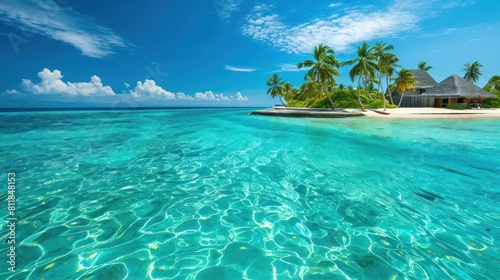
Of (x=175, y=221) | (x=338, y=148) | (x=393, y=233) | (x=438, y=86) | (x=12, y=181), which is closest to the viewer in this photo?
(x=393, y=233)

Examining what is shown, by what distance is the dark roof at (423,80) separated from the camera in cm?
4028

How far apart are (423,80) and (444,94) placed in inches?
325

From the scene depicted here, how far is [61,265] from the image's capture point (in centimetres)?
269

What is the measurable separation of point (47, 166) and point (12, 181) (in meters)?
1.76

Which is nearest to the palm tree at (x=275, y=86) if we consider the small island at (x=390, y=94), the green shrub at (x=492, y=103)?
the small island at (x=390, y=94)

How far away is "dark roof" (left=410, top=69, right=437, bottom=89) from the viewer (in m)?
40.3

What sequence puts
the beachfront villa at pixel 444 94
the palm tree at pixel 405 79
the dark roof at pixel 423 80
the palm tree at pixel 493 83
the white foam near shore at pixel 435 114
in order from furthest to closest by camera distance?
the palm tree at pixel 493 83
the dark roof at pixel 423 80
the beachfront villa at pixel 444 94
the palm tree at pixel 405 79
the white foam near shore at pixel 435 114

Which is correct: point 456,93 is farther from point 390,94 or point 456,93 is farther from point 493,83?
point 493,83

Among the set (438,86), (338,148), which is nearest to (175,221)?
(338,148)

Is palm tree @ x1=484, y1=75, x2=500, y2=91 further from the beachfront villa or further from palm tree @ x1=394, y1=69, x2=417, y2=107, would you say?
palm tree @ x1=394, y1=69, x2=417, y2=107

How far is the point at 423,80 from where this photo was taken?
41469 mm

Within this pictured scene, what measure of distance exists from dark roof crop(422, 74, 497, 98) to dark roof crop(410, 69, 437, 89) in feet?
10.6

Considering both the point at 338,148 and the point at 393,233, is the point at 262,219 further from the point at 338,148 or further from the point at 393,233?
the point at 338,148

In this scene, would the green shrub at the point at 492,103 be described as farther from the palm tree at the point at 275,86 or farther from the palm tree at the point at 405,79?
the palm tree at the point at 275,86
